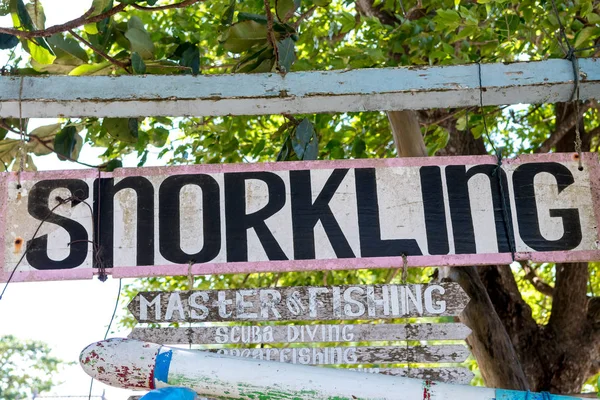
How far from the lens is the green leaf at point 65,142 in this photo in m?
2.67

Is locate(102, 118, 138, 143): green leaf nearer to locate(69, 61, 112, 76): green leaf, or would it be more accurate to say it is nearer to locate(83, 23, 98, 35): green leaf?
locate(69, 61, 112, 76): green leaf

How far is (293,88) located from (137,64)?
497 mm

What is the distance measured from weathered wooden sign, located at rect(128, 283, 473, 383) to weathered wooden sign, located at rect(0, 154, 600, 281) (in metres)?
0.08

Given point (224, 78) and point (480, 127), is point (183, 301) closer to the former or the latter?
point (224, 78)

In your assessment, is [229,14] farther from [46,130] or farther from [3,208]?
[3,208]

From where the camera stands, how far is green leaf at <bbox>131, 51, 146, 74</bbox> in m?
2.27

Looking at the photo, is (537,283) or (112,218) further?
(537,283)

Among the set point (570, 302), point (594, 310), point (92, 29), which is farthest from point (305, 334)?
point (594, 310)

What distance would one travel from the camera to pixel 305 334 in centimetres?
213

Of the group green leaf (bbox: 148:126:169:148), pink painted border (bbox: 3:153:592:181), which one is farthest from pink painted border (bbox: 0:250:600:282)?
green leaf (bbox: 148:126:169:148)

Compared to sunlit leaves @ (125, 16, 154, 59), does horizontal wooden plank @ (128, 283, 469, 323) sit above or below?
below

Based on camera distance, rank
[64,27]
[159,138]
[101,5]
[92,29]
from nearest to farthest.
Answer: [64,27]
[101,5]
[92,29]
[159,138]

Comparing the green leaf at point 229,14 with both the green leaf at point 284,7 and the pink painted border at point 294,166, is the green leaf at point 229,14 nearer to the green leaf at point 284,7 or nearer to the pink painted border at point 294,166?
the green leaf at point 284,7

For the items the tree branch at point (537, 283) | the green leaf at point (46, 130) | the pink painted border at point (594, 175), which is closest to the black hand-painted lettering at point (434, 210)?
the pink painted border at point (594, 175)
